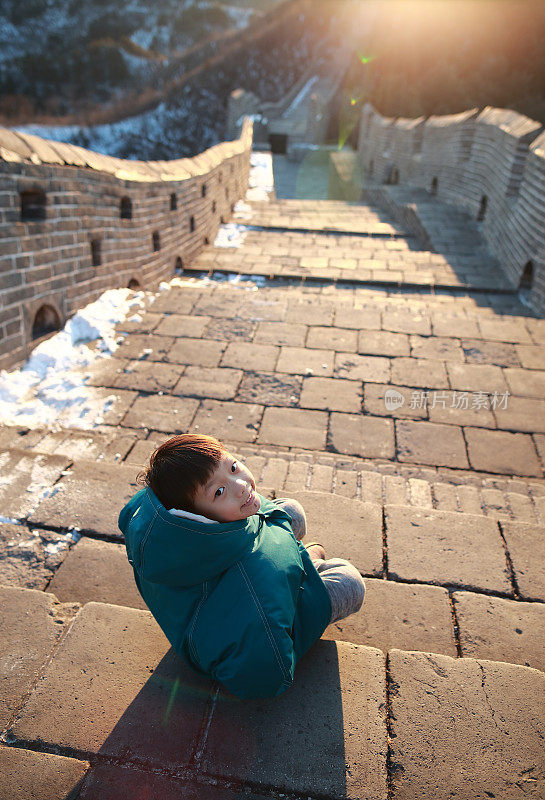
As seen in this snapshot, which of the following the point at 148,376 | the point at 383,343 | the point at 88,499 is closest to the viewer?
the point at 88,499

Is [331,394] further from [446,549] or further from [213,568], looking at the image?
[213,568]

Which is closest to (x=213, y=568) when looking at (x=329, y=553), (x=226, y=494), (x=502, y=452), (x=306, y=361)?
(x=226, y=494)

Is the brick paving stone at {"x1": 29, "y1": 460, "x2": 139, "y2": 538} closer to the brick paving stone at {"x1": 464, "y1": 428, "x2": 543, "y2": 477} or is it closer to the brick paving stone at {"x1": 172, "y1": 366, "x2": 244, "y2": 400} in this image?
the brick paving stone at {"x1": 172, "y1": 366, "x2": 244, "y2": 400}

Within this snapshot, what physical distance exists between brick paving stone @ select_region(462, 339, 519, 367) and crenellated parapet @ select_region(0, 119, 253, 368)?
3.65 meters

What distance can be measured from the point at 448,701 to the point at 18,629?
4.89 ft

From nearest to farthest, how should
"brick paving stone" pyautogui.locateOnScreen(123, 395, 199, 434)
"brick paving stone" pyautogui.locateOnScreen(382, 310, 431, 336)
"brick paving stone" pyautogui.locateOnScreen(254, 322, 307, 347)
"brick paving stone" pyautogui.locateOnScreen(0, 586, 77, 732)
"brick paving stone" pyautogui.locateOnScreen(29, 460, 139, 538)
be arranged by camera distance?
"brick paving stone" pyautogui.locateOnScreen(0, 586, 77, 732) → "brick paving stone" pyautogui.locateOnScreen(29, 460, 139, 538) → "brick paving stone" pyautogui.locateOnScreen(123, 395, 199, 434) → "brick paving stone" pyautogui.locateOnScreen(254, 322, 307, 347) → "brick paving stone" pyautogui.locateOnScreen(382, 310, 431, 336)

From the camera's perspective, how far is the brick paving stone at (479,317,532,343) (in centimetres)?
482

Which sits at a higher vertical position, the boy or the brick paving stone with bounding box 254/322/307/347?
the boy

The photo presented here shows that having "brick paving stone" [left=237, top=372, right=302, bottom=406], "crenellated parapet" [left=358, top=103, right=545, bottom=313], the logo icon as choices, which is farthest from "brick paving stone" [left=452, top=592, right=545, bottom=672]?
"crenellated parapet" [left=358, top=103, right=545, bottom=313]

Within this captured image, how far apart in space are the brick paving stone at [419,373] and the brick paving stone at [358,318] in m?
0.64

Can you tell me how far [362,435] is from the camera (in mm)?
3668

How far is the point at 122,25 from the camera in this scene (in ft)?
163

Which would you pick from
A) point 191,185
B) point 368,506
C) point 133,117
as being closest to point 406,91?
point 133,117

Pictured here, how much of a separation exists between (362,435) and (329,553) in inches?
56.6
